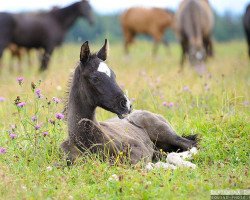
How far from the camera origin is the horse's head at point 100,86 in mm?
6723

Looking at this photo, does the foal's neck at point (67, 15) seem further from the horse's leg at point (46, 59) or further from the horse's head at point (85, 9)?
the horse's leg at point (46, 59)

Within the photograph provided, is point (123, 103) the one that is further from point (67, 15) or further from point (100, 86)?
point (67, 15)

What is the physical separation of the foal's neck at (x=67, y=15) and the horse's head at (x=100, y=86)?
36.8 feet

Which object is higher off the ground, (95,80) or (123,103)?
(95,80)

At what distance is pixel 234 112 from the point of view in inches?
343

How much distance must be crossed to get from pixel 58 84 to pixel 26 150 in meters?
3.99

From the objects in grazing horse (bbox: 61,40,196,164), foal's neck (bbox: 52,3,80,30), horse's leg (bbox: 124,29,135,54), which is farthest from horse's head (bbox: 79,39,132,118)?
horse's leg (bbox: 124,29,135,54)

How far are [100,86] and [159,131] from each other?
4.69ft

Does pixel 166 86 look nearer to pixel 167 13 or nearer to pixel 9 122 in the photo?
pixel 9 122

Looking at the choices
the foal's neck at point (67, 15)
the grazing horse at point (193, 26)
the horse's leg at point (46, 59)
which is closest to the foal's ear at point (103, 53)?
the horse's leg at point (46, 59)

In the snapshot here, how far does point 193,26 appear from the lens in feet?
58.6

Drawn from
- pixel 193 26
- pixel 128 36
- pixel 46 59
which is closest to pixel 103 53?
pixel 46 59

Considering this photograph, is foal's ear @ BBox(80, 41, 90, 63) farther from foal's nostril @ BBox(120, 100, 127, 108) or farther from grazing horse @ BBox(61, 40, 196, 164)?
foal's nostril @ BBox(120, 100, 127, 108)

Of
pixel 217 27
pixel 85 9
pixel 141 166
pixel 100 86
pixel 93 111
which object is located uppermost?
pixel 85 9
